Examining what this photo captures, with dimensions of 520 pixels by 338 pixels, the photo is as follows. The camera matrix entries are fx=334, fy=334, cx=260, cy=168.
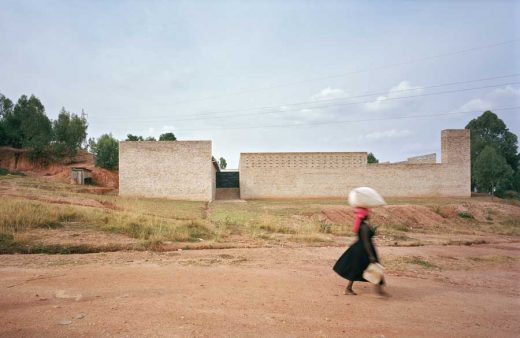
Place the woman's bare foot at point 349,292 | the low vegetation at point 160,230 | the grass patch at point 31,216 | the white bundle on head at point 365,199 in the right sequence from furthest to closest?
1. the grass patch at point 31,216
2. the low vegetation at point 160,230
3. the woman's bare foot at point 349,292
4. the white bundle on head at point 365,199

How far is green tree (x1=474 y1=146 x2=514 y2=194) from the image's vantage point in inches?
1428

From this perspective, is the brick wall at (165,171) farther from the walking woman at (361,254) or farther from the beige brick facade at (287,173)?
the walking woman at (361,254)

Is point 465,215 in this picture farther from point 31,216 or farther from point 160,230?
point 31,216

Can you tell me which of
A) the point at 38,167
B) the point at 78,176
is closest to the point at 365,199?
the point at 78,176

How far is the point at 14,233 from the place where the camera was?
8156mm

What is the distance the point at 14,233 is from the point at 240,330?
7314 mm

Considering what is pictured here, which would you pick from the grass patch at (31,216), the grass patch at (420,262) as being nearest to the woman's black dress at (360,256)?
the grass patch at (420,262)

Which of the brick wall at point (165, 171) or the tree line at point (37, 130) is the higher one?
the tree line at point (37, 130)

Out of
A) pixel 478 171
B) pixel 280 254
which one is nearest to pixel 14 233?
pixel 280 254

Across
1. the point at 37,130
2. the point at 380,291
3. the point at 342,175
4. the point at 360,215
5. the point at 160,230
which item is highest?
the point at 37,130

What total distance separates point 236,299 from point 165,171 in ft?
75.8

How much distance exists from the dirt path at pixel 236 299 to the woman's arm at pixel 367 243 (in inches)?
23.9

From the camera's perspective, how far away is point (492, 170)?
36.2m

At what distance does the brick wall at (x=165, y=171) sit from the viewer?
86.8 feet
